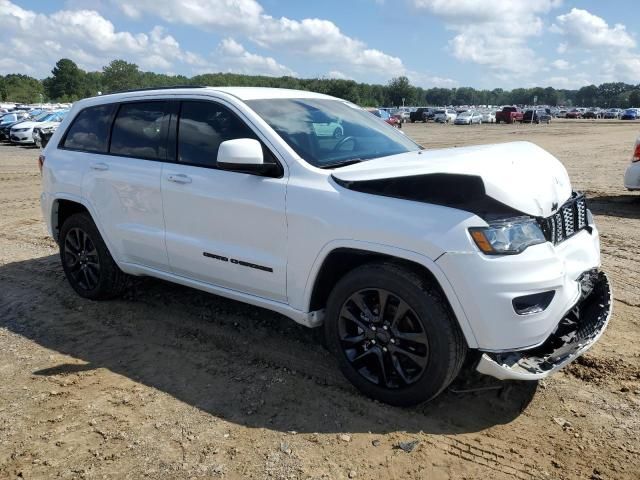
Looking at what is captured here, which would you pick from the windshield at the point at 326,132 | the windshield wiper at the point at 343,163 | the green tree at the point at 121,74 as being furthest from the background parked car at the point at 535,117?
the green tree at the point at 121,74

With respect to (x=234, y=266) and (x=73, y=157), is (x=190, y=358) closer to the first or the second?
(x=234, y=266)

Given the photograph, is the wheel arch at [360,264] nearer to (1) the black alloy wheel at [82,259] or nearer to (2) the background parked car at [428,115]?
(1) the black alloy wheel at [82,259]

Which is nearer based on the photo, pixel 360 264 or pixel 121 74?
pixel 360 264

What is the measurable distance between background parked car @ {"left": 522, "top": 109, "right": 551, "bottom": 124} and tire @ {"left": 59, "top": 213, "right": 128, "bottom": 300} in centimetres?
5945

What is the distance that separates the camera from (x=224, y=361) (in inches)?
159

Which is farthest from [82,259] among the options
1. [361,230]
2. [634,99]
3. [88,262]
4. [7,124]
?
[634,99]

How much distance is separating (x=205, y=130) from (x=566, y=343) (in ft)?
9.43

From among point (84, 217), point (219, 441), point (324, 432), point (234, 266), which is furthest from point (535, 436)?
point (84, 217)

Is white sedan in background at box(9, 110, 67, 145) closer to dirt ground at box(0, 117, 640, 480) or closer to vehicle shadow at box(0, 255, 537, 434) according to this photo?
vehicle shadow at box(0, 255, 537, 434)

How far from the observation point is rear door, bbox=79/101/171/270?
446cm

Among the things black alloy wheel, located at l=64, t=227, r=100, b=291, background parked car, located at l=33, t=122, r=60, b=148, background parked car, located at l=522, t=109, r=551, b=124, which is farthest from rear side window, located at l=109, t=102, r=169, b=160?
background parked car, located at l=522, t=109, r=551, b=124

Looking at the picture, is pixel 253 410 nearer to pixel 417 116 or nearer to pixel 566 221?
pixel 566 221

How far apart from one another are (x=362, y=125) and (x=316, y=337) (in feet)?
5.69

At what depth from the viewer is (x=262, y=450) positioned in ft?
9.93
